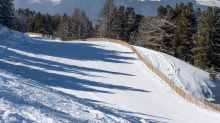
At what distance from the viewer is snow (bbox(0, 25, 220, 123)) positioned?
7.69 metres

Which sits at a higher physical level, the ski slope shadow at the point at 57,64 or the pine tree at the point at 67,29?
the pine tree at the point at 67,29

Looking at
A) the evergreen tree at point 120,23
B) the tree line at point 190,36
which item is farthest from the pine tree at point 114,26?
the tree line at point 190,36

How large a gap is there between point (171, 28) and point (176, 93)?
26.3 metres

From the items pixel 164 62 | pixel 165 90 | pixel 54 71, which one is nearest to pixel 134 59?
pixel 164 62

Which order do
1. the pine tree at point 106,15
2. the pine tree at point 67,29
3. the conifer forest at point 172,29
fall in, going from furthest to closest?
1. the pine tree at point 67,29
2. the pine tree at point 106,15
3. the conifer forest at point 172,29

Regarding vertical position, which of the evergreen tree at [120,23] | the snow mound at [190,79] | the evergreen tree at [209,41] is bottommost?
the snow mound at [190,79]

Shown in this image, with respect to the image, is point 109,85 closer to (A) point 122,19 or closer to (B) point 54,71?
(B) point 54,71

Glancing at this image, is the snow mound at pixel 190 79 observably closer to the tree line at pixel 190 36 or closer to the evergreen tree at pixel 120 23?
the tree line at pixel 190 36

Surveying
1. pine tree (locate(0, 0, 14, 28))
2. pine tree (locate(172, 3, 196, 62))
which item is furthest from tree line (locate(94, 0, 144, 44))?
pine tree (locate(0, 0, 14, 28))

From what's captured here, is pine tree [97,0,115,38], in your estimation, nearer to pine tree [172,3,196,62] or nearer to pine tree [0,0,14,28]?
pine tree [172,3,196,62]

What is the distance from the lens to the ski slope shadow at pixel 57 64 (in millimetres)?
16344

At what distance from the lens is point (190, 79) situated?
71.0 ft

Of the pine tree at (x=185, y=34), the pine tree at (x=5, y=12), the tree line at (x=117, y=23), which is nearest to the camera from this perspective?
the pine tree at (x=5, y=12)

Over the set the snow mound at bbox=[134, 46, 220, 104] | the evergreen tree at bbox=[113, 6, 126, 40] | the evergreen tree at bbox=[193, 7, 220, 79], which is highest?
the evergreen tree at bbox=[113, 6, 126, 40]
